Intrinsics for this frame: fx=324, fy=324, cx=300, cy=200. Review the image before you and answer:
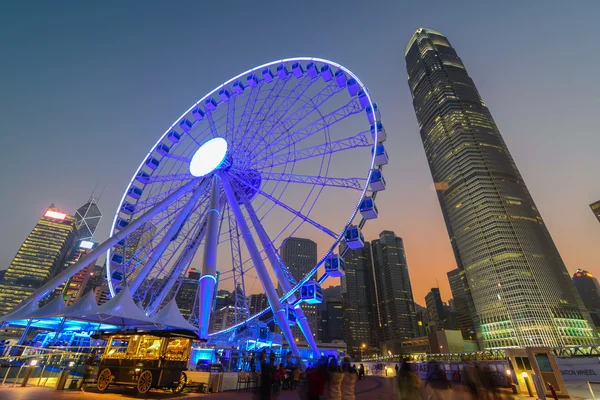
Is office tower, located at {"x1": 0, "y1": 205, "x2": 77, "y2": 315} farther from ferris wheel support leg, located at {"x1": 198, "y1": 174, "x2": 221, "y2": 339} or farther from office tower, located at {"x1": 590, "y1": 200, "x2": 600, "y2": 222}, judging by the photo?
office tower, located at {"x1": 590, "y1": 200, "x2": 600, "y2": 222}

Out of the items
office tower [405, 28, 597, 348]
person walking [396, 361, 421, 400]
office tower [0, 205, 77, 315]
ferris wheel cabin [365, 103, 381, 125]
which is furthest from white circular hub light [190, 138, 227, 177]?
office tower [0, 205, 77, 315]

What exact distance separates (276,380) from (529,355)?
1128 cm

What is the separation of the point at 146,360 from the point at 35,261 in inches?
9063

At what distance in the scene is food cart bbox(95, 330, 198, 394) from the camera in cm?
1121

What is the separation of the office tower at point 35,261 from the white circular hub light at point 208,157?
641 ft

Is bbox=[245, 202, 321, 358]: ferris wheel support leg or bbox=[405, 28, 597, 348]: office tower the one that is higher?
bbox=[405, 28, 597, 348]: office tower

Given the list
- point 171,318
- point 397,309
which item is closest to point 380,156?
point 171,318

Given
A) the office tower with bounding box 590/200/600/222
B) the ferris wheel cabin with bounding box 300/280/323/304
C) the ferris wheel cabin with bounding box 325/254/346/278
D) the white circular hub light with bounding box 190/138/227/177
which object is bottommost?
the ferris wheel cabin with bounding box 300/280/323/304

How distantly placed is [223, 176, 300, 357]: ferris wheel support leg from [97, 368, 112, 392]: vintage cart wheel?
999 centimetres

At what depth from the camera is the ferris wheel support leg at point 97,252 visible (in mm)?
18392

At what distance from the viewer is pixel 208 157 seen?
2692 cm

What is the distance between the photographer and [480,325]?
109 m

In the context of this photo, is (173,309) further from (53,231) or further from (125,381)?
(53,231)

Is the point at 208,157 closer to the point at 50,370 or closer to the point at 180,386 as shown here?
the point at 50,370
